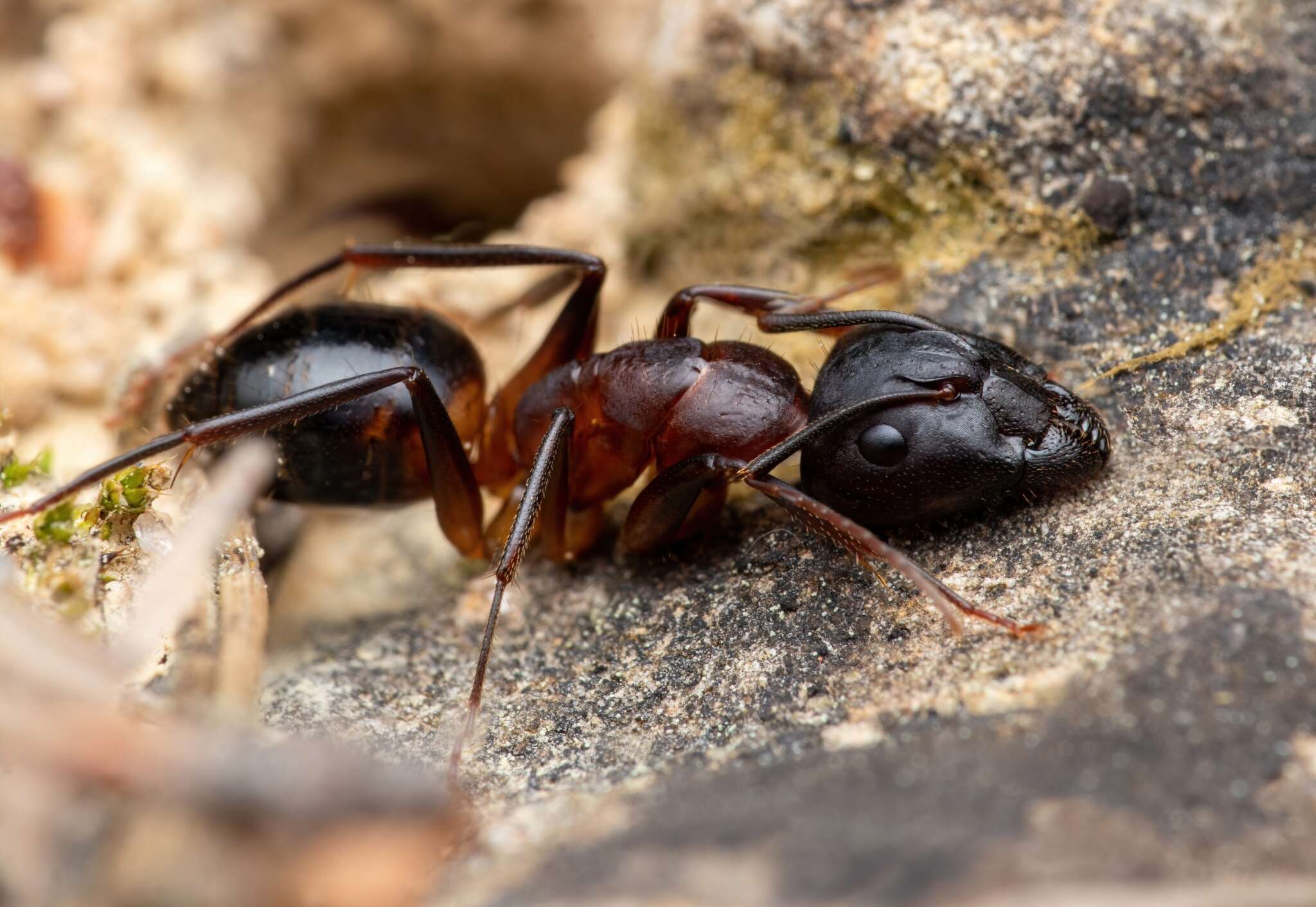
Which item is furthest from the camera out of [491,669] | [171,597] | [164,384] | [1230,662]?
[164,384]

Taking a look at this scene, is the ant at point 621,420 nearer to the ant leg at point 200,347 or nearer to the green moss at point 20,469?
the ant leg at point 200,347

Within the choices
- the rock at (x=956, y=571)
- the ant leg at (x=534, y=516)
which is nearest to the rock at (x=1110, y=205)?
the rock at (x=956, y=571)

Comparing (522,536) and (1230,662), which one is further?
(522,536)

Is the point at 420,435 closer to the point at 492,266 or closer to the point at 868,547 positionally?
the point at 492,266

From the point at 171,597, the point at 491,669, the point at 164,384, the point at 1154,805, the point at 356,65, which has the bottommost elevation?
the point at 1154,805

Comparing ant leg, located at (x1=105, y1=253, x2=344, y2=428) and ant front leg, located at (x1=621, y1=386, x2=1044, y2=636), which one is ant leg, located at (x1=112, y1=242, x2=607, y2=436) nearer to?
ant leg, located at (x1=105, y1=253, x2=344, y2=428)

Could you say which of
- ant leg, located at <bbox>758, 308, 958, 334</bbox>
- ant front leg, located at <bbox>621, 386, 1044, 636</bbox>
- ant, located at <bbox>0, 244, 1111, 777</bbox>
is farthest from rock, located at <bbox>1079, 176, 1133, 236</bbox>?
ant front leg, located at <bbox>621, 386, 1044, 636</bbox>

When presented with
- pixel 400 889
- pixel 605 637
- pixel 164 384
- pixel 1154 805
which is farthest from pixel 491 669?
pixel 1154 805

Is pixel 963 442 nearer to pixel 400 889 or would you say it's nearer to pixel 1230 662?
pixel 1230 662
